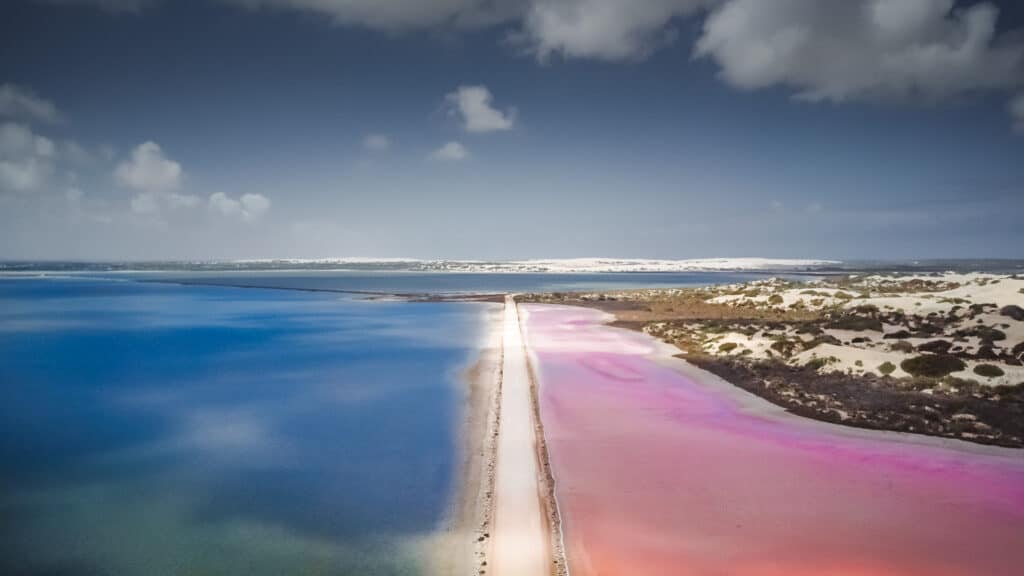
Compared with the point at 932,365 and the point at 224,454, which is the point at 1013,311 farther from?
the point at 224,454

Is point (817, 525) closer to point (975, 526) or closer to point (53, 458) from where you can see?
point (975, 526)

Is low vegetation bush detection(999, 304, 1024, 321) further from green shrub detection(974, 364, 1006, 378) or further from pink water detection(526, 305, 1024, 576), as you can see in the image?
pink water detection(526, 305, 1024, 576)

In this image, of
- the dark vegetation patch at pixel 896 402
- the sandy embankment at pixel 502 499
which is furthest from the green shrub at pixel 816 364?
the sandy embankment at pixel 502 499

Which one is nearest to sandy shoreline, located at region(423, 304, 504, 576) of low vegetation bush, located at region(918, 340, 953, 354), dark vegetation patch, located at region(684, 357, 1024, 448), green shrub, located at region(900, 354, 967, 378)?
dark vegetation patch, located at region(684, 357, 1024, 448)

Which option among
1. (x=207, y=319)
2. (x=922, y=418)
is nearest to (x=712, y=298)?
(x=922, y=418)

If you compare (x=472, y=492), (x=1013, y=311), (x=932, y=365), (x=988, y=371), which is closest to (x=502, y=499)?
(x=472, y=492)
